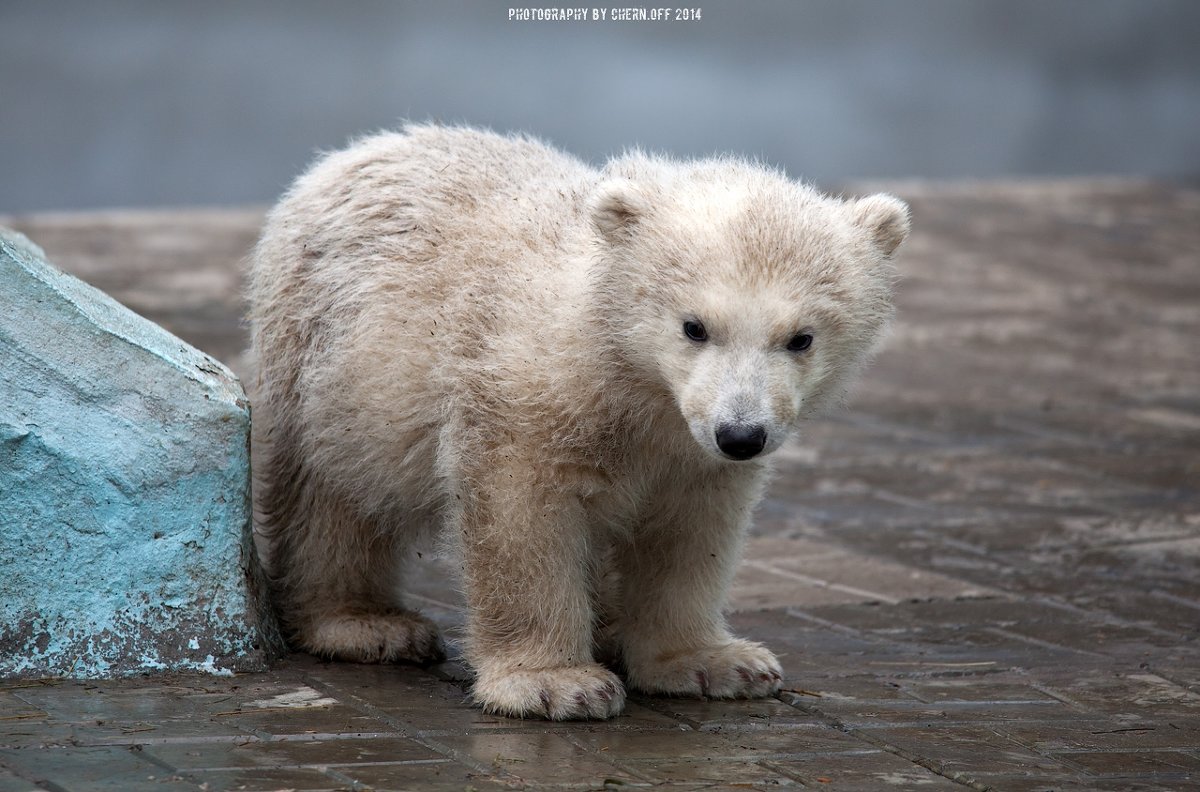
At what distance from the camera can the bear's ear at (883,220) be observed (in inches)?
178

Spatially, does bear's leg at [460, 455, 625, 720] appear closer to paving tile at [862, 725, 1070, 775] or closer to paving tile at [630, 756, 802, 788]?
paving tile at [630, 756, 802, 788]

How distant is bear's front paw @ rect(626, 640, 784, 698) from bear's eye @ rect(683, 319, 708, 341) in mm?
1125

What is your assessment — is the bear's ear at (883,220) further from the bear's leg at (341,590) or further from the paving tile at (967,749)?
the bear's leg at (341,590)

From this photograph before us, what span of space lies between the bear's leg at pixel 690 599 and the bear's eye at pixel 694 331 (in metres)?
0.66

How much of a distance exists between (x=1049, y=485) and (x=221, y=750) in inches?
196

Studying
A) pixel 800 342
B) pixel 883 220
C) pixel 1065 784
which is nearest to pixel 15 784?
pixel 800 342

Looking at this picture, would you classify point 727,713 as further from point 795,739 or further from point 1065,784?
point 1065,784

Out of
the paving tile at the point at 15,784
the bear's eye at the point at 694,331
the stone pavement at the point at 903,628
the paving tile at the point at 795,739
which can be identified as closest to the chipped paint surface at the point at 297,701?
the stone pavement at the point at 903,628

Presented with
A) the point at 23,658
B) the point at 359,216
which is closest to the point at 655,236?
the point at 359,216

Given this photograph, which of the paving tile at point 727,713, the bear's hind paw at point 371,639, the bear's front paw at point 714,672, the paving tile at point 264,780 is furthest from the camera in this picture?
the bear's hind paw at point 371,639

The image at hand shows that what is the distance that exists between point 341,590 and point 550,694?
1.00 metres

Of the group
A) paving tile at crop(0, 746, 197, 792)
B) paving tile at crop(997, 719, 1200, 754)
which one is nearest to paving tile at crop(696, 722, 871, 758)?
paving tile at crop(997, 719, 1200, 754)

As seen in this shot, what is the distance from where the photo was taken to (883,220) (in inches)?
178

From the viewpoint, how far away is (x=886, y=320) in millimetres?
4539
